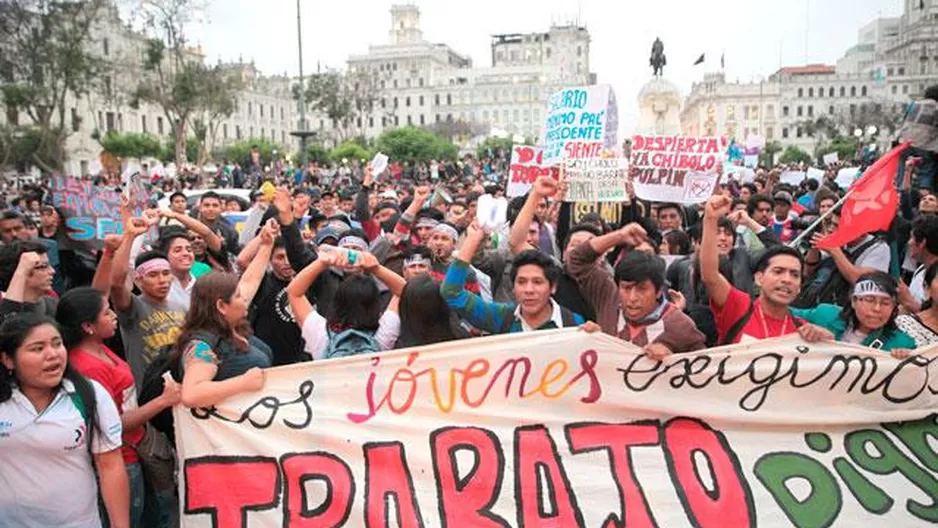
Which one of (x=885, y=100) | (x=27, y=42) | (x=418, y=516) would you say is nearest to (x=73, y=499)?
(x=418, y=516)

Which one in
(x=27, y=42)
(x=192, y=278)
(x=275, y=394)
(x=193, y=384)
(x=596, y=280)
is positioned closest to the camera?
(x=193, y=384)

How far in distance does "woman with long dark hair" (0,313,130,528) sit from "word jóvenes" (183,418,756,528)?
49 cm

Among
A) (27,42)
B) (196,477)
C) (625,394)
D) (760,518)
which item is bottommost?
(760,518)

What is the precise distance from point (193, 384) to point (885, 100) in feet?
341

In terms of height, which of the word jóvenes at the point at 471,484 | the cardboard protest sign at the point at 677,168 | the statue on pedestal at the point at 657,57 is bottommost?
the word jóvenes at the point at 471,484

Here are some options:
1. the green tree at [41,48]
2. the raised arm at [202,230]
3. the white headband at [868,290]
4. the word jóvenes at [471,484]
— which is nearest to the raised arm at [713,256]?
the white headband at [868,290]

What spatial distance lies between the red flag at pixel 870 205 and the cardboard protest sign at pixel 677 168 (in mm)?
2111

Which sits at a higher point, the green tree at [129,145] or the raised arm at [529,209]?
the green tree at [129,145]

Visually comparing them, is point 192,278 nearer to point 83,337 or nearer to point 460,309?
point 83,337

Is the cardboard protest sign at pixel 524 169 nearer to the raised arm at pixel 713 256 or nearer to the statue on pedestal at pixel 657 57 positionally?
the raised arm at pixel 713 256

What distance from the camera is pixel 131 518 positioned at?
135 inches

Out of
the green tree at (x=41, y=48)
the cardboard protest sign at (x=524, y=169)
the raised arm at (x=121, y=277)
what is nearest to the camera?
the raised arm at (x=121, y=277)

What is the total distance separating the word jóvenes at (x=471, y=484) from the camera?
341 cm

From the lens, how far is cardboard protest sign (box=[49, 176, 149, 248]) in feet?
21.4
